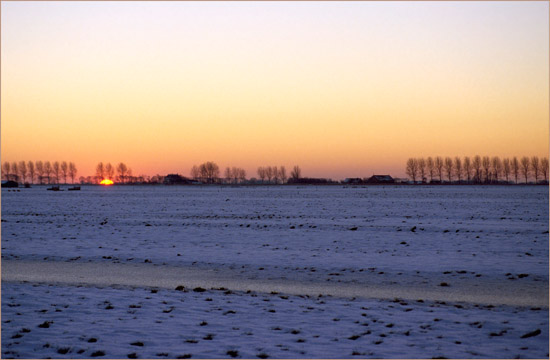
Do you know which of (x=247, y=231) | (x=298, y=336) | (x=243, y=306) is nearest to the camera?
(x=298, y=336)

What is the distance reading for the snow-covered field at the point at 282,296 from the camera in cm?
774

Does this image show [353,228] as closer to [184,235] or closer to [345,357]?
[184,235]

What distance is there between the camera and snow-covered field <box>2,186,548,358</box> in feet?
25.4

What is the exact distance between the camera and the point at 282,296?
37.0ft

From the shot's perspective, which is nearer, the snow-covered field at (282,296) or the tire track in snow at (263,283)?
the snow-covered field at (282,296)

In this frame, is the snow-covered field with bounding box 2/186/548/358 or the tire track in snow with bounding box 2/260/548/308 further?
the tire track in snow with bounding box 2/260/548/308

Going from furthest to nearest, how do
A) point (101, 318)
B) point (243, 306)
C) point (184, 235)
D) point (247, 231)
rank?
point (247, 231) → point (184, 235) → point (243, 306) → point (101, 318)

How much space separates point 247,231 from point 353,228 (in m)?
5.48

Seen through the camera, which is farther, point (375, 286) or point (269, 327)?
point (375, 286)

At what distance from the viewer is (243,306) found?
1023 centimetres

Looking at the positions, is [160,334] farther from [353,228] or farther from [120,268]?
[353,228]

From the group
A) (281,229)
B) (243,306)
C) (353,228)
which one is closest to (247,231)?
(281,229)

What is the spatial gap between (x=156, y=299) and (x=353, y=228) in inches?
650

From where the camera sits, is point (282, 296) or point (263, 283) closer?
point (282, 296)
